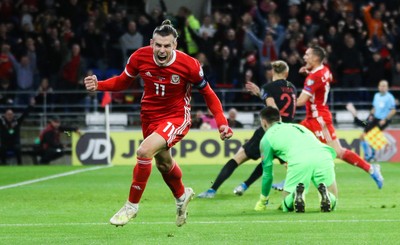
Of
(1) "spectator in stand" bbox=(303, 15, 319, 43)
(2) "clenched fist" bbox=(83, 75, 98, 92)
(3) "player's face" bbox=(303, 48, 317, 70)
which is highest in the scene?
(1) "spectator in stand" bbox=(303, 15, 319, 43)

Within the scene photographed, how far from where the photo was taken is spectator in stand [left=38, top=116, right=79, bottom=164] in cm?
2752

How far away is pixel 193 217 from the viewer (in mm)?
13648

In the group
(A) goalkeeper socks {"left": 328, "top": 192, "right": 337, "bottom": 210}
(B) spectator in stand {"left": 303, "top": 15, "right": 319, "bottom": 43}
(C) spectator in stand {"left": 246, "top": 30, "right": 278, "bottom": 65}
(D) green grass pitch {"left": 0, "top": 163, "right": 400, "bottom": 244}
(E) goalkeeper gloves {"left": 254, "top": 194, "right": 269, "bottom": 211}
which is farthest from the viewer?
(B) spectator in stand {"left": 303, "top": 15, "right": 319, "bottom": 43}

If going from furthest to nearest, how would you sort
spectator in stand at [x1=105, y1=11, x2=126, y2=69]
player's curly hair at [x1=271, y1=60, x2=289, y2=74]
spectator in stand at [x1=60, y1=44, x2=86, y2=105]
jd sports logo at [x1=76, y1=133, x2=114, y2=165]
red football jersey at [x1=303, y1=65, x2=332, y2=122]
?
spectator in stand at [x1=105, y1=11, x2=126, y2=69], spectator in stand at [x1=60, y1=44, x2=86, y2=105], jd sports logo at [x1=76, y1=133, x2=114, y2=165], red football jersey at [x1=303, y1=65, x2=332, y2=122], player's curly hair at [x1=271, y1=60, x2=289, y2=74]

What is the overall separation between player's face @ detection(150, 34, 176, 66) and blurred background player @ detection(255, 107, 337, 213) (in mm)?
2590

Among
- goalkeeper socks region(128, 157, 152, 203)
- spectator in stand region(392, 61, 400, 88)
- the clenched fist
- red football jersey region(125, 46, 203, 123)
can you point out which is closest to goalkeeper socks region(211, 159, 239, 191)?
red football jersey region(125, 46, 203, 123)

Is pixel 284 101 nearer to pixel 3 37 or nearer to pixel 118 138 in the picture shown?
pixel 118 138

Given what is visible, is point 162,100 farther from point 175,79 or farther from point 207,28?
point 207,28

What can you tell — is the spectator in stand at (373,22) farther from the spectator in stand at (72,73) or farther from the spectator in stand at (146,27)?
the spectator in stand at (72,73)

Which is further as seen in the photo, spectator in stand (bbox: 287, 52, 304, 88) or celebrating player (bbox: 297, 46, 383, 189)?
spectator in stand (bbox: 287, 52, 304, 88)

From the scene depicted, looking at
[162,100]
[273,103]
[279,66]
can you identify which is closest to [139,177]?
[162,100]

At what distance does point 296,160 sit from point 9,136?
15.2 metres

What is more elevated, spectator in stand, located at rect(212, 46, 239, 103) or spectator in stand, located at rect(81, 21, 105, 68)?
spectator in stand, located at rect(81, 21, 105, 68)

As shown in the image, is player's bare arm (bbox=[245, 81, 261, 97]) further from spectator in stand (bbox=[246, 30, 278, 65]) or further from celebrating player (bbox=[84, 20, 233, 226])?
spectator in stand (bbox=[246, 30, 278, 65])
